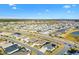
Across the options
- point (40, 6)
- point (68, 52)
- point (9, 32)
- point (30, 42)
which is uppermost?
point (40, 6)

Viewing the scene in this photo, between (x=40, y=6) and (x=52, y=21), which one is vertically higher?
(x=40, y=6)

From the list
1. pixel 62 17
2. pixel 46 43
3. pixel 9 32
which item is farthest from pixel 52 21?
pixel 9 32

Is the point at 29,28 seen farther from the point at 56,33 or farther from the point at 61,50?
the point at 61,50

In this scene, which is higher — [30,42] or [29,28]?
[29,28]

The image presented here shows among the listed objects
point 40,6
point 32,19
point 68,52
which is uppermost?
point 40,6
